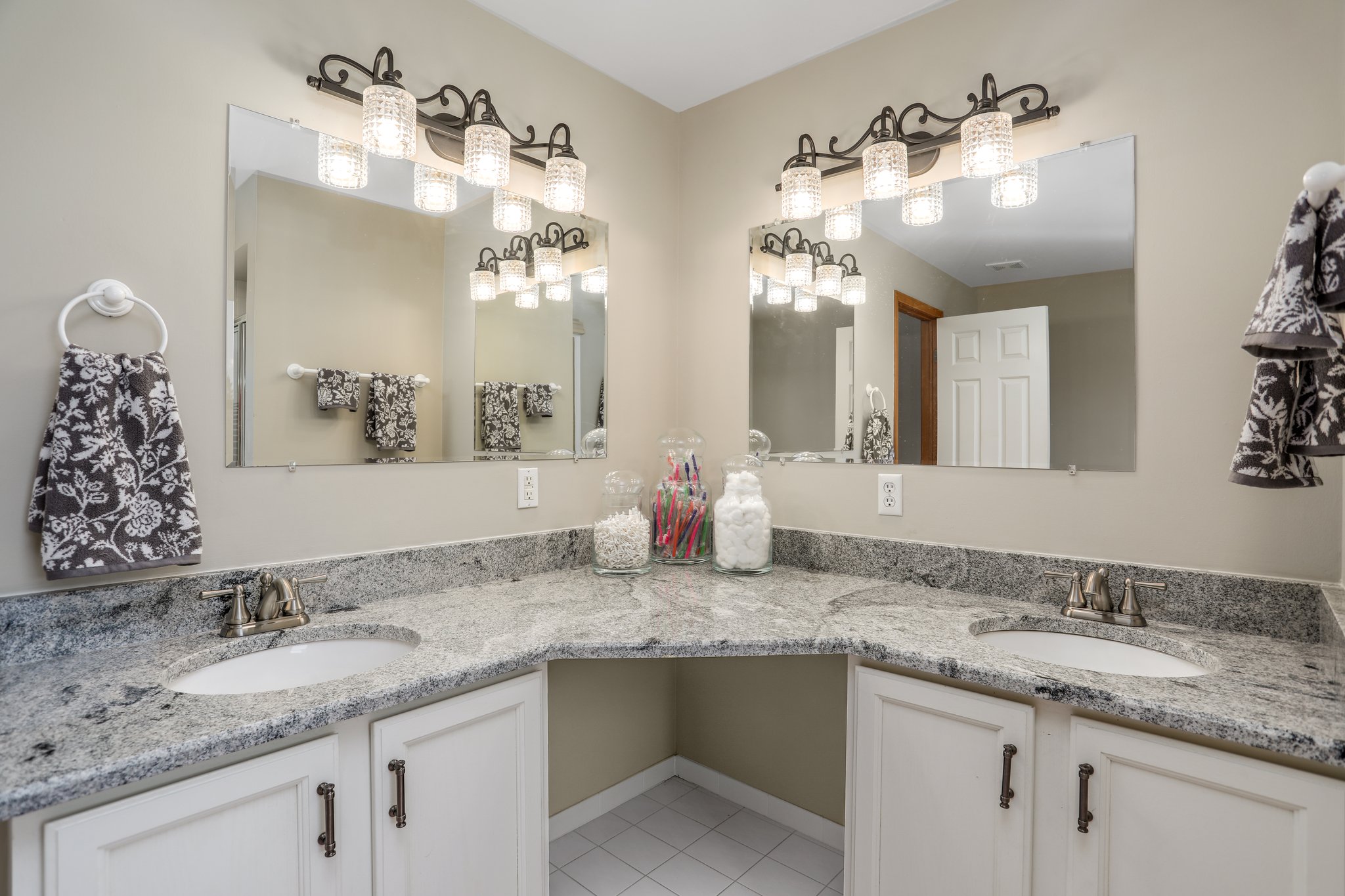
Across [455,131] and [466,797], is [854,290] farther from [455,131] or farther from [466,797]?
[466,797]

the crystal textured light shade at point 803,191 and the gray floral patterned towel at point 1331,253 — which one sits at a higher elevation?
the crystal textured light shade at point 803,191

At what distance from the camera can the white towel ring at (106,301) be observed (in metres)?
1.25

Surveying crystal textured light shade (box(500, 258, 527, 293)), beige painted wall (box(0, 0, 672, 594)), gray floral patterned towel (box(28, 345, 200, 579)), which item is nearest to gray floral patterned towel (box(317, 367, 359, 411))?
beige painted wall (box(0, 0, 672, 594))

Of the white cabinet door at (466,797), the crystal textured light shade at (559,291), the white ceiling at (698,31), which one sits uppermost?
the white ceiling at (698,31)

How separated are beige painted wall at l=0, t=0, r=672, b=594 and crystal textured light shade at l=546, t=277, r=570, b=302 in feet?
1.50

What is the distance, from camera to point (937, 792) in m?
1.32

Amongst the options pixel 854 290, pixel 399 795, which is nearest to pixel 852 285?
pixel 854 290

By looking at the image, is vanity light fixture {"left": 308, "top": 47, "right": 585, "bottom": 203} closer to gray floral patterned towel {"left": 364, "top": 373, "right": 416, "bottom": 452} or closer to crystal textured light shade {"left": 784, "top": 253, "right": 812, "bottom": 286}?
gray floral patterned towel {"left": 364, "top": 373, "right": 416, "bottom": 452}

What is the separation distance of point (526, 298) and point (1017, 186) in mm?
1306

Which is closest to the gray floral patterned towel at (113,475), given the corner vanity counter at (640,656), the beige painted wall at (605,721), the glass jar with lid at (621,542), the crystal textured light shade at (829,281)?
the corner vanity counter at (640,656)

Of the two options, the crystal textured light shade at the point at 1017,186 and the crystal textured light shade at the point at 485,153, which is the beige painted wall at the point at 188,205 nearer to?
the crystal textured light shade at the point at 485,153

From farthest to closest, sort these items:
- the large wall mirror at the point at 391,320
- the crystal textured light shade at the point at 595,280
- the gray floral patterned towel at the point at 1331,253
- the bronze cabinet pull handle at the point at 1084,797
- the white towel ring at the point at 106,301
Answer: the crystal textured light shade at the point at 595,280
the large wall mirror at the point at 391,320
the white towel ring at the point at 106,301
the bronze cabinet pull handle at the point at 1084,797
the gray floral patterned towel at the point at 1331,253

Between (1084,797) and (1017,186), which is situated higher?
(1017,186)

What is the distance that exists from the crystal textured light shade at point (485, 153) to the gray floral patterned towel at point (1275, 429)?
1.64 meters
